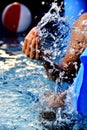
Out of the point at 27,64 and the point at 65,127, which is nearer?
the point at 65,127

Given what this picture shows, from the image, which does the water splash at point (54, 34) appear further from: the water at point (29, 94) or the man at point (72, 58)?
the man at point (72, 58)

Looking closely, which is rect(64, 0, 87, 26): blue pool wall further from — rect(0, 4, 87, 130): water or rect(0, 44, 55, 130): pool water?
rect(0, 44, 55, 130): pool water

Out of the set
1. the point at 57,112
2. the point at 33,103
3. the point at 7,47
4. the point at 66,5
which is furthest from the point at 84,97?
the point at 7,47

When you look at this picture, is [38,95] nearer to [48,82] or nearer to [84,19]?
[48,82]

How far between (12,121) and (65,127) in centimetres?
37

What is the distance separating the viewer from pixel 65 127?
2.20m

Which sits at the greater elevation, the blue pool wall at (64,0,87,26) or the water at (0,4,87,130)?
the blue pool wall at (64,0,87,26)

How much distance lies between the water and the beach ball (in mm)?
1162

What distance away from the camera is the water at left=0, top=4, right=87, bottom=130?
7.27 feet

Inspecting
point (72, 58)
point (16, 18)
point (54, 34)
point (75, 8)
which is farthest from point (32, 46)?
point (16, 18)

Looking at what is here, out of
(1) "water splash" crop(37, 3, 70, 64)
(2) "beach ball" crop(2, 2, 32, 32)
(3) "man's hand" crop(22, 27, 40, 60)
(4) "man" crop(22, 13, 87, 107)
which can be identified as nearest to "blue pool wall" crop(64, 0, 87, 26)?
(1) "water splash" crop(37, 3, 70, 64)

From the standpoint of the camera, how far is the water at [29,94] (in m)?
2.21

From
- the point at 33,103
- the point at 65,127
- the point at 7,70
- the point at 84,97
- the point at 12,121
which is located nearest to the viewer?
the point at 84,97

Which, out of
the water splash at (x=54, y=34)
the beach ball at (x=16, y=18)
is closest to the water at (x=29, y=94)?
the water splash at (x=54, y=34)
